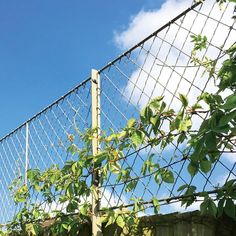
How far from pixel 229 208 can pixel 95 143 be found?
146 centimetres

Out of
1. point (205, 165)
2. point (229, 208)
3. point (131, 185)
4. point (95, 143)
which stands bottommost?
point (229, 208)

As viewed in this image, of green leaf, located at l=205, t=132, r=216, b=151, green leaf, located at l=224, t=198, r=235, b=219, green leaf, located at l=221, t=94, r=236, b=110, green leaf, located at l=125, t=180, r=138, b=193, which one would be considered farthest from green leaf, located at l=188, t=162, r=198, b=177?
green leaf, located at l=125, t=180, r=138, b=193

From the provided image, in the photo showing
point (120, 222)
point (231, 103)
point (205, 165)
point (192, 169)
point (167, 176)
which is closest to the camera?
point (231, 103)

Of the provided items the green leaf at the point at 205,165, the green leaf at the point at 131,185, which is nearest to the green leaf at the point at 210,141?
the green leaf at the point at 205,165

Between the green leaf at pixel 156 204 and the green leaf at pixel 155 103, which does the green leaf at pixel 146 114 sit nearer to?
the green leaf at pixel 155 103

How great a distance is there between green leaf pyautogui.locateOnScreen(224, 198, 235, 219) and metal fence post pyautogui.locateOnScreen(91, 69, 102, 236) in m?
1.25

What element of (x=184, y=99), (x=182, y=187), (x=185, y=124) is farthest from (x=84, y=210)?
(x=184, y=99)

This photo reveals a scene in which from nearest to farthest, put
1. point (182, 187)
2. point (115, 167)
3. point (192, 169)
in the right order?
point (192, 169) < point (182, 187) < point (115, 167)

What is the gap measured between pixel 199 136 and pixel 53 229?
190 cm

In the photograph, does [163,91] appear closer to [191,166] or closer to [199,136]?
[191,166]

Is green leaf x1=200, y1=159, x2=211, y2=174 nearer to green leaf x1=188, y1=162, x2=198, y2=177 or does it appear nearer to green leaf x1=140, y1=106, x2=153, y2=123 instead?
green leaf x1=188, y1=162, x2=198, y2=177

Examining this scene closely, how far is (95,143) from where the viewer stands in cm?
334

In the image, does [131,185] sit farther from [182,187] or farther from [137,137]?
[182,187]

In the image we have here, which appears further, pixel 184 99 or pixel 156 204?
pixel 156 204
